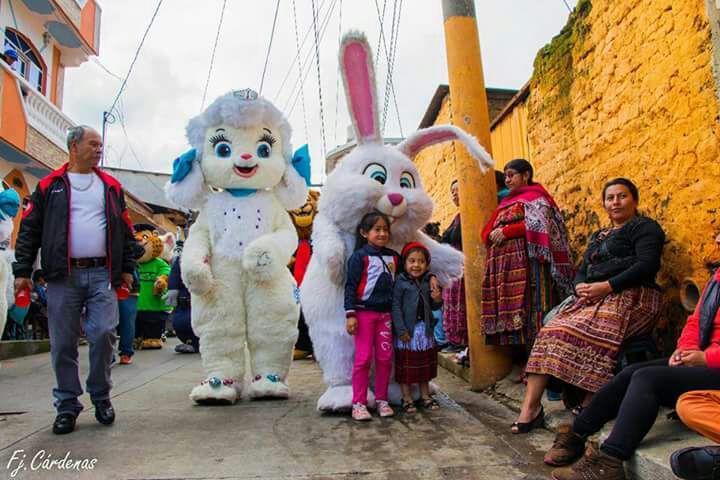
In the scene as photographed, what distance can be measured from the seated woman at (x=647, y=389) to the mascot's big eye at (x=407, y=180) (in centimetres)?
186

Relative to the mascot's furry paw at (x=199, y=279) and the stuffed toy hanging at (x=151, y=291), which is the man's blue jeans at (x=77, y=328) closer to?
the mascot's furry paw at (x=199, y=279)

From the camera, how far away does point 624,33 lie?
3568mm

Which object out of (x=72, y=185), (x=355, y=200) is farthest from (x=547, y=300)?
(x=72, y=185)

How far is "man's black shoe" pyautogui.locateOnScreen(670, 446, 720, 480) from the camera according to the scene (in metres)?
1.86

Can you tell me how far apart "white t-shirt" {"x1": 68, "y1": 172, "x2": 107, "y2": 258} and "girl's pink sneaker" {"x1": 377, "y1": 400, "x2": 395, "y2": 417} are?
1.86 meters

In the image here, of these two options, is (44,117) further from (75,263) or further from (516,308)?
(516,308)

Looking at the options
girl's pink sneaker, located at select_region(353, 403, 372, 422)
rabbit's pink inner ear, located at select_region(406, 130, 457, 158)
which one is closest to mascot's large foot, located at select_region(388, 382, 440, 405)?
girl's pink sneaker, located at select_region(353, 403, 372, 422)

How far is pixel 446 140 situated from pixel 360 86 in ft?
2.36

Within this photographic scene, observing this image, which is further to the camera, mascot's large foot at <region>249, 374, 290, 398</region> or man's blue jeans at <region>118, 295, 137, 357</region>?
man's blue jeans at <region>118, 295, 137, 357</region>

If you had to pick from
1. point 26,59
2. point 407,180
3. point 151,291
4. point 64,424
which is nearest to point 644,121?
point 407,180

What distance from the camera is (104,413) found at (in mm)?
3127

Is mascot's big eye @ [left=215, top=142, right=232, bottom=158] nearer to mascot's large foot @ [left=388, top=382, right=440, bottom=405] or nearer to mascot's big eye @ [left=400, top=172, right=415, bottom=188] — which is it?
mascot's big eye @ [left=400, top=172, right=415, bottom=188]

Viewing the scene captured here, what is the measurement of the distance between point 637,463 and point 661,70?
7.23 feet

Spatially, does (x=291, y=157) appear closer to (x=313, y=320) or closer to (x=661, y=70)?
(x=313, y=320)
